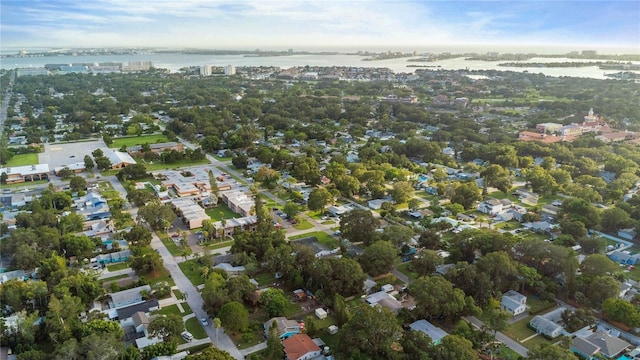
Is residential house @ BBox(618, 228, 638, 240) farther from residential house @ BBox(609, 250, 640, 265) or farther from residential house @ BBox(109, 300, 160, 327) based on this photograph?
residential house @ BBox(109, 300, 160, 327)

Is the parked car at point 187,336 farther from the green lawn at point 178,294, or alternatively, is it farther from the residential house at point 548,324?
the residential house at point 548,324

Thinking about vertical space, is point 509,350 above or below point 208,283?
below

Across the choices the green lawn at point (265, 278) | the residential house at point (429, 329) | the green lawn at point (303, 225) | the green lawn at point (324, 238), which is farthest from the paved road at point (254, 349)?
the green lawn at point (303, 225)

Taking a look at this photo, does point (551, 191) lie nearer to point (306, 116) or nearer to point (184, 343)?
point (184, 343)

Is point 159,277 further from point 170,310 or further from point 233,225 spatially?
point 233,225

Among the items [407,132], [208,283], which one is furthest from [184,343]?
[407,132]

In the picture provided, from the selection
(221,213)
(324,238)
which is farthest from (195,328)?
(221,213)

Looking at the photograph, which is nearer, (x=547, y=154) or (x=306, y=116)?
(x=547, y=154)
